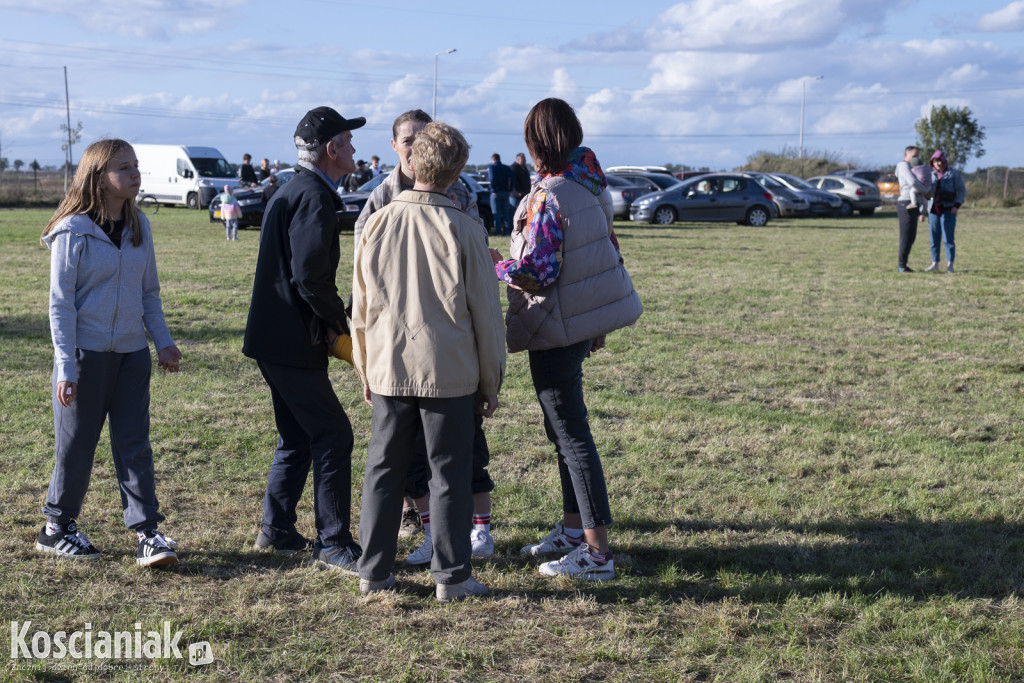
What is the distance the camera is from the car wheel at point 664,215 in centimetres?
2592

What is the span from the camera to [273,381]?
12.9ft

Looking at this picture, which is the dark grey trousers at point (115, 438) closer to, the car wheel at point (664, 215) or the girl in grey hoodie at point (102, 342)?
the girl in grey hoodie at point (102, 342)

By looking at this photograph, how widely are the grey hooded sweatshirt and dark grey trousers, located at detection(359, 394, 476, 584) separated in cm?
113

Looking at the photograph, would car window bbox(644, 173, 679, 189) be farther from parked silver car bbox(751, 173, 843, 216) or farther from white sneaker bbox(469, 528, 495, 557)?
white sneaker bbox(469, 528, 495, 557)

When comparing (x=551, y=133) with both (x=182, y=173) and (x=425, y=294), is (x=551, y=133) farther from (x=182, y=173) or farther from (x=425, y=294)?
(x=182, y=173)

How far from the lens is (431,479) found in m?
3.68

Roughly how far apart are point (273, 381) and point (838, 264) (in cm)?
1331

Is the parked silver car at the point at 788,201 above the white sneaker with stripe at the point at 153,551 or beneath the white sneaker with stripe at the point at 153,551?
above

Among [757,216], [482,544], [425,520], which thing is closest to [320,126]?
[425,520]

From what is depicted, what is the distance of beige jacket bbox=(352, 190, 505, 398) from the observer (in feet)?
11.3

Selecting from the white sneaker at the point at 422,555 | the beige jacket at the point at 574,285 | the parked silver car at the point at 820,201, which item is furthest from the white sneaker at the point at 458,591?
the parked silver car at the point at 820,201

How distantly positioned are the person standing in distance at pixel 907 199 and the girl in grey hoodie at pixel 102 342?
12052 mm

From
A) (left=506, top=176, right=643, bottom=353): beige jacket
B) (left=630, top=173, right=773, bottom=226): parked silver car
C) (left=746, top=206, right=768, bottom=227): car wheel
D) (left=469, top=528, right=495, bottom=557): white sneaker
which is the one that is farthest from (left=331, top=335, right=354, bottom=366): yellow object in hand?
(left=746, top=206, right=768, bottom=227): car wheel

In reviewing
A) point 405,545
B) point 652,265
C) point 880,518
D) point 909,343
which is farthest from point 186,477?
point 652,265
